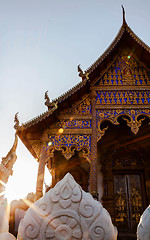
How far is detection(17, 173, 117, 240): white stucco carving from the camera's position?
145 cm

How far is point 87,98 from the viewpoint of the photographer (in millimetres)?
6785

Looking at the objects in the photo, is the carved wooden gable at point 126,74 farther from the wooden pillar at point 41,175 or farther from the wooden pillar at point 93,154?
the wooden pillar at point 41,175

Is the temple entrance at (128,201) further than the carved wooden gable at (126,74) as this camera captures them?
No

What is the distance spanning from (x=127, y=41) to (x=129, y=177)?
203 inches

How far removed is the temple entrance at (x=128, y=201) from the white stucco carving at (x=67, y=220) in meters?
5.98

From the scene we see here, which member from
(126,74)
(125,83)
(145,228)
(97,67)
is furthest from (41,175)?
(145,228)

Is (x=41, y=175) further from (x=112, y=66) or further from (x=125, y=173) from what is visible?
(x=112, y=66)

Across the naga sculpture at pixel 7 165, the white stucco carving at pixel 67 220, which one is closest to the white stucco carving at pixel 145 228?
the white stucco carving at pixel 67 220

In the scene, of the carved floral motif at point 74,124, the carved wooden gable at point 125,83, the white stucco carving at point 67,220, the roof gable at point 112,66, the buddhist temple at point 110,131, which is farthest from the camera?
the carved wooden gable at point 125,83

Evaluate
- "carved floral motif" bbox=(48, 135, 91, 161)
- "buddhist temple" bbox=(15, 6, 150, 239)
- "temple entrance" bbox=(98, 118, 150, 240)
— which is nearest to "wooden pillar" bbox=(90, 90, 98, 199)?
"buddhist temple" bbox=(15, 6, 150, 239)

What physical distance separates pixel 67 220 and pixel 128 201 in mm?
6256

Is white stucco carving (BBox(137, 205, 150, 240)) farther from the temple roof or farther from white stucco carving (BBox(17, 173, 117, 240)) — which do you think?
the temple roof

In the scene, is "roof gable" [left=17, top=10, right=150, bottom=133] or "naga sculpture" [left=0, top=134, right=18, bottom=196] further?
"roof gable" [left=17, top=10, right=150, bottom=133]

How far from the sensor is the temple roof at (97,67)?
19.8 feet
